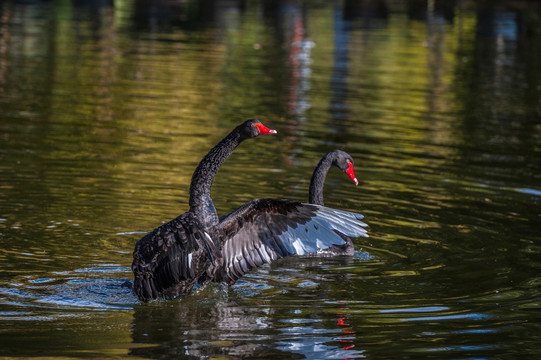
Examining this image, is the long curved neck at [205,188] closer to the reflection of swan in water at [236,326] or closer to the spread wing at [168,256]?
the spread wing at [168,256]

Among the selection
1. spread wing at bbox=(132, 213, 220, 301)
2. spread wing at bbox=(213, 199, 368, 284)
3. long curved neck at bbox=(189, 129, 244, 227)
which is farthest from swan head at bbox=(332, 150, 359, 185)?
spread wing at bbox=(132, 213, 220, 301)

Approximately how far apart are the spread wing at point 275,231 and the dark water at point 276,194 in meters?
0.34

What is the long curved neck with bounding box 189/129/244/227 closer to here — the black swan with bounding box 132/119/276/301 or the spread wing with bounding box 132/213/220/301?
the black swan with bounding box 132/119/276/301

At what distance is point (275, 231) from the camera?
26.8 feet

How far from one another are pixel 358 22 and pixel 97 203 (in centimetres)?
4625

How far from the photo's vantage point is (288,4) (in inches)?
2771

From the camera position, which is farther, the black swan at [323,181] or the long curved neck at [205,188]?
the black swan at [323,181]

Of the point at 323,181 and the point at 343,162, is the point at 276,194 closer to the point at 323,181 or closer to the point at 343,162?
the point at 343,162

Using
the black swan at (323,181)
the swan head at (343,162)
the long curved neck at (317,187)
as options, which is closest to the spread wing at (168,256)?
the black swan at (323,181)

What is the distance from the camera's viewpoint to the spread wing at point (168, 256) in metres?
8.02

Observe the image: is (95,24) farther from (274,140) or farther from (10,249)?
(10,249)

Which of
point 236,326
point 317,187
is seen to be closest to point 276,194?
point 317,187

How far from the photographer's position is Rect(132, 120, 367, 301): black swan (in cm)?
796

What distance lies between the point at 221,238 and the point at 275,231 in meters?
0.48
